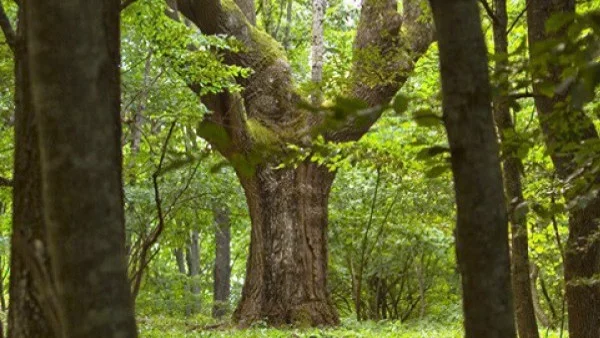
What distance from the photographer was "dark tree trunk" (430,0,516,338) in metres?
1.18

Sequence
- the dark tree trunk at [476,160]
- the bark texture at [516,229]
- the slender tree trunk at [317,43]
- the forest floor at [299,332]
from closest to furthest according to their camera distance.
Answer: the dark tree trunk at [476,160] → the bark texture at [516,229] → the forest floor at [299,332] → the slender tree trunk at [317,43]

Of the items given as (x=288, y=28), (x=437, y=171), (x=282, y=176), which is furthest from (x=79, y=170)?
(x=288, y=28)

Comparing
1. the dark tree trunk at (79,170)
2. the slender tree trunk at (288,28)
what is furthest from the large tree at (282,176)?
the slender tree trunk at (288,28)

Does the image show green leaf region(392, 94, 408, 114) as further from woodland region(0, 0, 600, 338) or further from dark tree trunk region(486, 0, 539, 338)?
dark tree trunk region(486, 0, 539, 338)

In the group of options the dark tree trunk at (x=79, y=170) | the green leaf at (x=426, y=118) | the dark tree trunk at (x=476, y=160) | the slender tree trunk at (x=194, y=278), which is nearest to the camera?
the dark tree trunk at (x=79, y=170)

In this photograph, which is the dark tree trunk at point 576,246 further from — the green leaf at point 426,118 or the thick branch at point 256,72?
the thick branch at point 256,72

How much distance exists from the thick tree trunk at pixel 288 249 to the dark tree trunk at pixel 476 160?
9966 mm

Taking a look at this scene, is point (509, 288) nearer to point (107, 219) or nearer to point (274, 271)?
point (107, 219)

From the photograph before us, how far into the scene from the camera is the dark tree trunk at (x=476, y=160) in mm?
1183

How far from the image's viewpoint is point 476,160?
1.18 m

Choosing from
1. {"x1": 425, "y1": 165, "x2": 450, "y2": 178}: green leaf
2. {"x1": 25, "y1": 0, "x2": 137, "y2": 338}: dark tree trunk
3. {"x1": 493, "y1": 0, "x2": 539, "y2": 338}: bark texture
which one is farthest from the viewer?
{"x1": 493, "y1": 0, "x2": 539, "y2": 338}: bark texture

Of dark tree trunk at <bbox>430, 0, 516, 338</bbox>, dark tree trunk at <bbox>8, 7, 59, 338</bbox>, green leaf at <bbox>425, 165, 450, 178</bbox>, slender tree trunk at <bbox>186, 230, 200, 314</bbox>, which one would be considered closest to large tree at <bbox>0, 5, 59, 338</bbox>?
dark tree trunk at <bbox>8, 7, 59, 338</bbox>

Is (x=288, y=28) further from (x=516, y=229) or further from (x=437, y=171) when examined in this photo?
(x=437, y=171)

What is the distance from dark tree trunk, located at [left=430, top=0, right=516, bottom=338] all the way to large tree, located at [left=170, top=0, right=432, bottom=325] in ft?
A: 31.7
